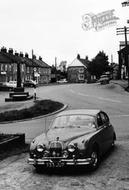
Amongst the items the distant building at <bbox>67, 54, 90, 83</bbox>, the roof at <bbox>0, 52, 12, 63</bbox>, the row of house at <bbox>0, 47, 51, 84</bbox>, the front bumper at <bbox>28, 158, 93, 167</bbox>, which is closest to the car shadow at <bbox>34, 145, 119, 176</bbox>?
the front bumper at <bbox>28, 158, 93, 167</bbox>

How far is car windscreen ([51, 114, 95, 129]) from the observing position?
10992 mm

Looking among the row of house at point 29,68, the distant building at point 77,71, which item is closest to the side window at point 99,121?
the row of house at point 29,68

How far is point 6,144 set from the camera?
12859 millimetres

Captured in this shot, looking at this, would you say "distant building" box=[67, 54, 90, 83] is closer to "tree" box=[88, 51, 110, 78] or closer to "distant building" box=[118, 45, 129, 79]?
"tree" box=[88, 51, 110, 78]

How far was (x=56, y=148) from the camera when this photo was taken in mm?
9414

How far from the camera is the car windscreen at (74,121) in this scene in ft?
36.1

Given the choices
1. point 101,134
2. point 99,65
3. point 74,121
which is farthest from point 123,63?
point 101,134

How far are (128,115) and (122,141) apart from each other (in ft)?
29.4

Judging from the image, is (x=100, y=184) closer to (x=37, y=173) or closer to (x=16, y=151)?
(x=37, y=173)

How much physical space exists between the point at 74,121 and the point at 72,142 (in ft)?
5.55

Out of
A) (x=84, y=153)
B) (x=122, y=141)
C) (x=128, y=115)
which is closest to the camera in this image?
(x=84, y=153)

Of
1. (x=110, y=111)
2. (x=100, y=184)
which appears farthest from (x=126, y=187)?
(x=110, y=111)

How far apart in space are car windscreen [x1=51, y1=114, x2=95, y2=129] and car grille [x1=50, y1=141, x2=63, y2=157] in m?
1.54

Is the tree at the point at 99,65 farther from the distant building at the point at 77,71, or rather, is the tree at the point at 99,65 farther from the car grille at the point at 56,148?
the car grille at the point at 56,148
